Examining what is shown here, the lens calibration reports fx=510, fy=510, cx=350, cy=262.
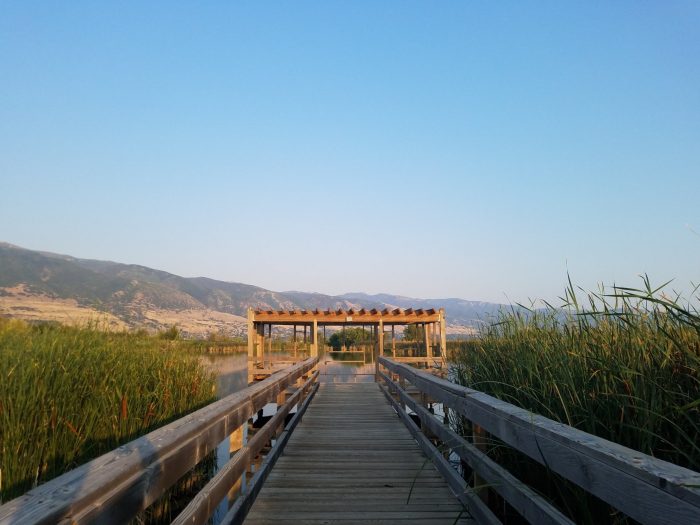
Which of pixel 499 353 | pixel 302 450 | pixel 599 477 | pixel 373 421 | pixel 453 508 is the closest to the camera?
pixel 599 477

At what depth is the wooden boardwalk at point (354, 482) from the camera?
10.6 ft

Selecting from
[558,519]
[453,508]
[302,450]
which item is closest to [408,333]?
[302,450]

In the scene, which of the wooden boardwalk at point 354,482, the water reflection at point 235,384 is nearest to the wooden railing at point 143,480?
the wooden boardwalk at point 354,482

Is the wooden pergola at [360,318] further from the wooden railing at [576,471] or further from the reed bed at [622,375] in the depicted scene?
the wooden railing at [576,471]

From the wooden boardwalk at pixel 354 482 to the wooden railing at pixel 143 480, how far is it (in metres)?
0.31

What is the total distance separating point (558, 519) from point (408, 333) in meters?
24.6

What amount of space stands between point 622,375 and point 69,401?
426cm

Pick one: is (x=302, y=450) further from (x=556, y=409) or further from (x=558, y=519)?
(x=558, y=519)

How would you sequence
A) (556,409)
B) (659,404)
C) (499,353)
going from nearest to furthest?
(659,404) → (556,409) → (499,353)

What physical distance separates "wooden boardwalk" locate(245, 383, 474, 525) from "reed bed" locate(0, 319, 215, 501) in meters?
1.57


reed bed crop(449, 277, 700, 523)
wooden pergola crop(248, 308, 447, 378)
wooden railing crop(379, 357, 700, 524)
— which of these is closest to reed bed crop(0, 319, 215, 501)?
wooden railing crop(379, 357, 700, 524)

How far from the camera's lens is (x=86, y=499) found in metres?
1.36

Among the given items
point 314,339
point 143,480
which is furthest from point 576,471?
point 314,339

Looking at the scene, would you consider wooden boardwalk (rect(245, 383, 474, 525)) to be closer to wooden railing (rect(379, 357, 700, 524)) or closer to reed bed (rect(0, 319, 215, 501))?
wooden railing (rect(379, 357, 700, 524))
